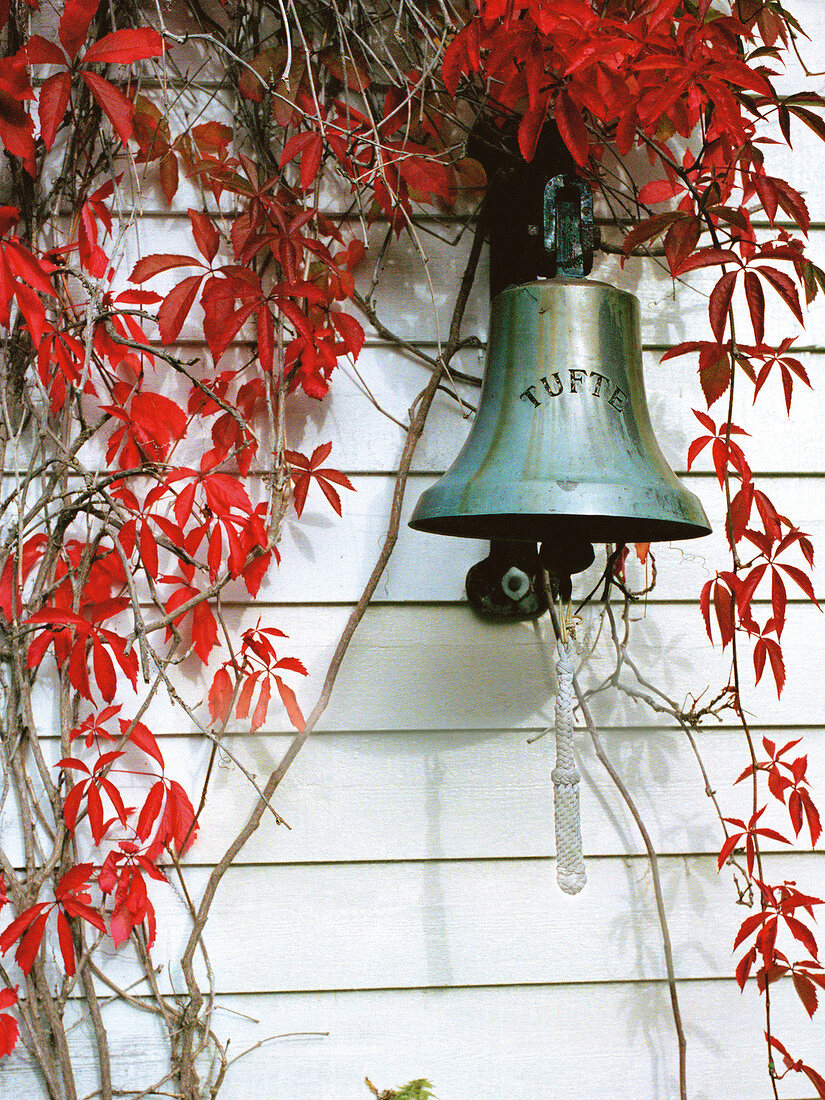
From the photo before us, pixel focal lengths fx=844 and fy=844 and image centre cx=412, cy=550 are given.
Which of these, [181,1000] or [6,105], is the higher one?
[6,105]

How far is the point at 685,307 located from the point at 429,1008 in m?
1.18

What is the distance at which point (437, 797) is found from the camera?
51.9 inches

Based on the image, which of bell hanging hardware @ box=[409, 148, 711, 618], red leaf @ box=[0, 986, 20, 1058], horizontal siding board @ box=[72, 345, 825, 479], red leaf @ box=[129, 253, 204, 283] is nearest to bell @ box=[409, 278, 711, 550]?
bell hanging hardware @ box=[409, 148, 711, 618]

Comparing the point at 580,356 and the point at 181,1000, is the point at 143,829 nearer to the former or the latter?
the point at 181,1000

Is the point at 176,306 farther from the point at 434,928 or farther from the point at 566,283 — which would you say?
the point at 434,928

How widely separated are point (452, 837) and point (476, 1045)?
0.31m

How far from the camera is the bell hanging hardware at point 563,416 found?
97 cm

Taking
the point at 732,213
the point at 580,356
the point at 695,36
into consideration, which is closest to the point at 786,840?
the point at 580,356

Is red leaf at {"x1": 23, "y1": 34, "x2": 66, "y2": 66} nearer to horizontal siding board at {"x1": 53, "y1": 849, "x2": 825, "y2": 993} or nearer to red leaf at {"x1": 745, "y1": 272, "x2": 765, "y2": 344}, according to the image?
red leaf at {"x1": 745, "y1": 272, "x2": 765, "y2": 344}

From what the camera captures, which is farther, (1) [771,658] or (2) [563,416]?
(1) [771,658]

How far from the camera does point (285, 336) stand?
133 cm

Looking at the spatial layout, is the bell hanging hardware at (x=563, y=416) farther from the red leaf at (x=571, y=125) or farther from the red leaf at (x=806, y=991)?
the red leaf at (x=806, y=991)

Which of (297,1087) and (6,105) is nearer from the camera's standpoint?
(6,105)

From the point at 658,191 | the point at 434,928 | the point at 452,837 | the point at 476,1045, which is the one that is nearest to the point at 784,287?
the point at 658,191
